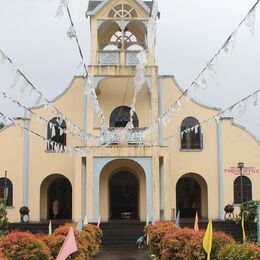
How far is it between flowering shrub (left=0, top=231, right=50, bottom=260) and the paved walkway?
622 cm

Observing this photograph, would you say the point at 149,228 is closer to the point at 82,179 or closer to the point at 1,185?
the point at 82,179

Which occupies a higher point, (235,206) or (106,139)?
(106,139)

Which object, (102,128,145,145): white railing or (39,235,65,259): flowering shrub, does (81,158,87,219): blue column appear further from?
(39,235,65,259): flowering shrub

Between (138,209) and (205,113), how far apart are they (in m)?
5.63

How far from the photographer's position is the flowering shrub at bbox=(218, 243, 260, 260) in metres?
9.91

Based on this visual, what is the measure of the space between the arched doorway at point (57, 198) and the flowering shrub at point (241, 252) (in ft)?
61.0

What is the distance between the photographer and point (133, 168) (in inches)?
1073

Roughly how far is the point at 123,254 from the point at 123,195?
8.96 m

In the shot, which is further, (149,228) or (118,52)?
(118,52)

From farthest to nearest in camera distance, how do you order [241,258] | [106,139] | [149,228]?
[106,139] < [149,228] < [241,258]

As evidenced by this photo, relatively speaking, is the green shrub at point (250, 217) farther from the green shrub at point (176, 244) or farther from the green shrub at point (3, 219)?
the green shrub at point (3, 219)

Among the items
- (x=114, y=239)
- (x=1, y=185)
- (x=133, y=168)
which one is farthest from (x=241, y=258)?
(x=1, y=185)

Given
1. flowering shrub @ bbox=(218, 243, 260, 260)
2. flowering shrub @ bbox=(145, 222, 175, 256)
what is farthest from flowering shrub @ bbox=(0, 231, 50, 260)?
flowering shrub @ bbox=(145, 222, 175, 256)

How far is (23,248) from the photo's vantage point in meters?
11.9
